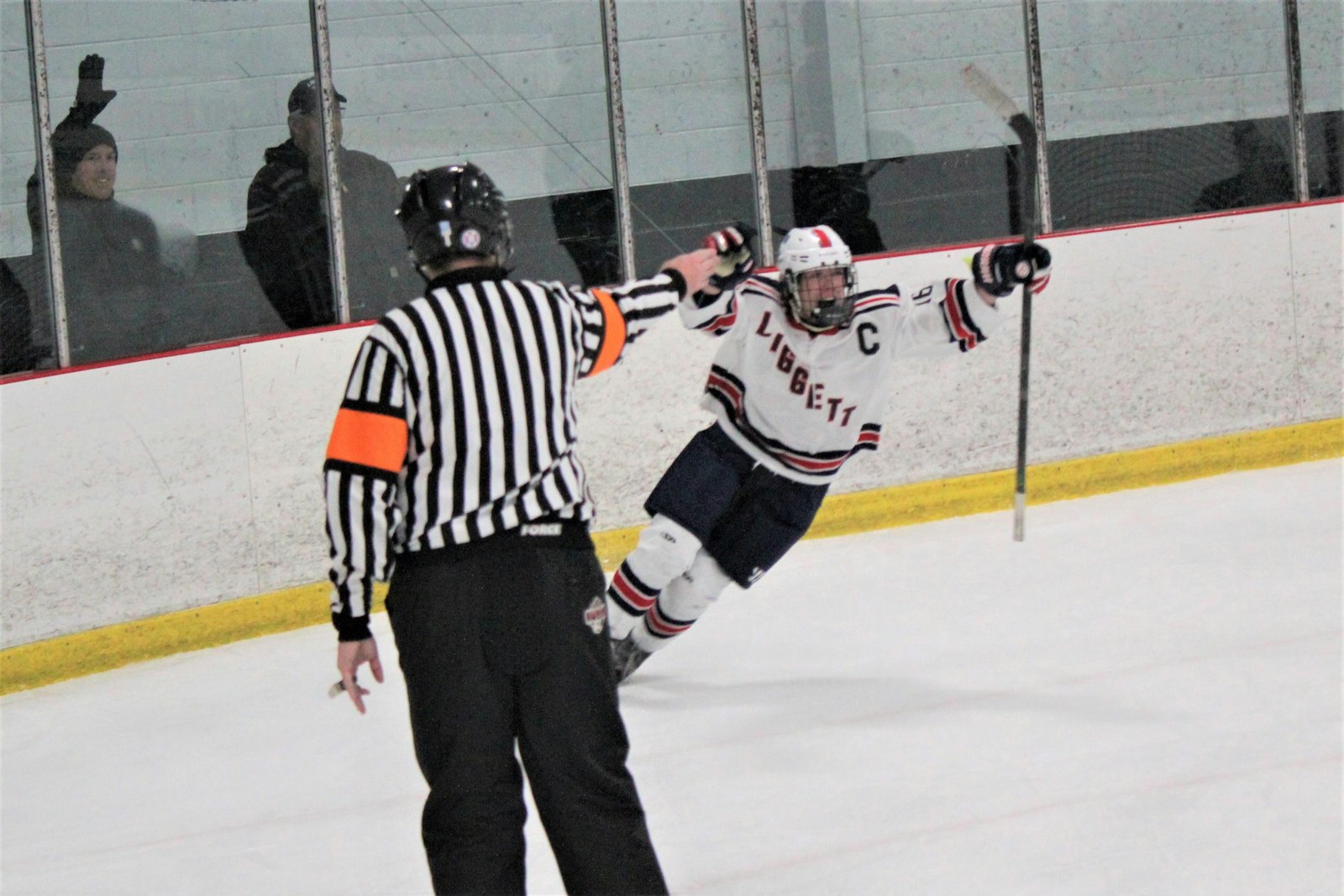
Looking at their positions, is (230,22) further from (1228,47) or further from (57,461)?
(1228,47)

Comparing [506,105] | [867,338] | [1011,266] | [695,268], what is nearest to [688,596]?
[867,338]

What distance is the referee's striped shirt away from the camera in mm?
1657

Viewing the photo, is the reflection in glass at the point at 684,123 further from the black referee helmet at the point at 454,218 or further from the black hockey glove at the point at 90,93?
the black referee helmet at the point at 454,218

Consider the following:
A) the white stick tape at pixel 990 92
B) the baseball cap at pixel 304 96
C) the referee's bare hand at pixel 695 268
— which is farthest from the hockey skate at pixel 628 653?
the baseball cap at pixel 304 96

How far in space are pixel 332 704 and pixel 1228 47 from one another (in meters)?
4.26

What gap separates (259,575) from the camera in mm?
4430

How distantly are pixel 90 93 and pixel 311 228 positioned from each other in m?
0.79

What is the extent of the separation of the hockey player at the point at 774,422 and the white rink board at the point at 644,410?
1.40 metres

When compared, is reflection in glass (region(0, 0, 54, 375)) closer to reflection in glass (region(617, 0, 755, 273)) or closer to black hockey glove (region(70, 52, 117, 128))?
black hockey glove (region(70, 52, 117, 128))

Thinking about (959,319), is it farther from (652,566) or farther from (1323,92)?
(1323,92)

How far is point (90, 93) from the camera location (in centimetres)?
450

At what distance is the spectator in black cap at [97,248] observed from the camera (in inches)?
176

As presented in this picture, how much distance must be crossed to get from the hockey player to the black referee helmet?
4.84 ft

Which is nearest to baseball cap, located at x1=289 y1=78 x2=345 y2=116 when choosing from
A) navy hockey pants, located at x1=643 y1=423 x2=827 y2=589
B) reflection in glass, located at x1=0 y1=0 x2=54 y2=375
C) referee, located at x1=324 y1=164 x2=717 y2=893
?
reflection in glass, located at x1=0 y1=0 x2=54 y2=375
